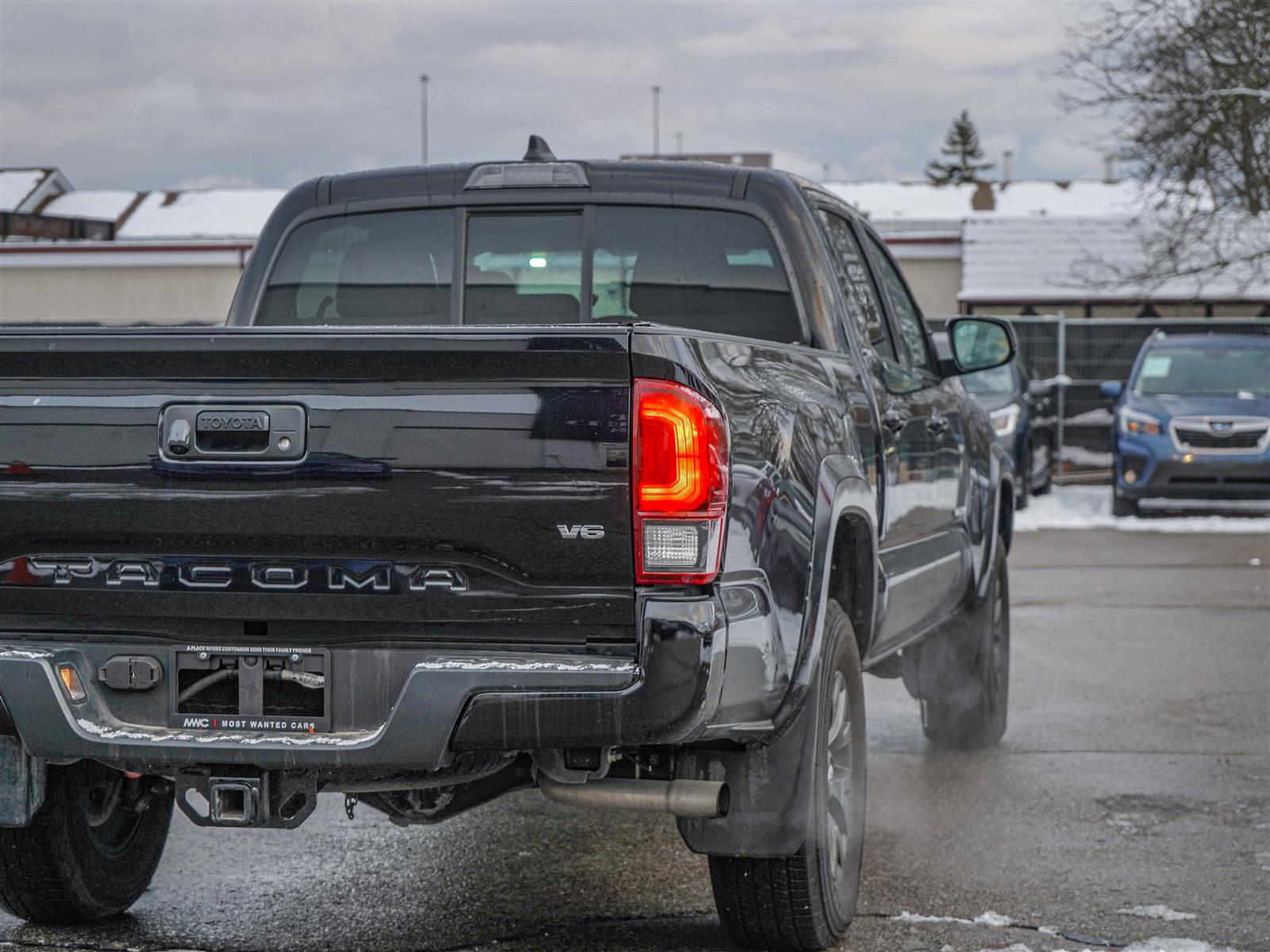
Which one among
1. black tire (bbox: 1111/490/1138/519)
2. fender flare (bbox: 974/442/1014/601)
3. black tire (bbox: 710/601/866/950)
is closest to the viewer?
black tire (bbox: 710/601/866/950)

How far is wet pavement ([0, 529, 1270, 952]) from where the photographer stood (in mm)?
4434

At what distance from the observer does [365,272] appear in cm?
525

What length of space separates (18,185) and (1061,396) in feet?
135

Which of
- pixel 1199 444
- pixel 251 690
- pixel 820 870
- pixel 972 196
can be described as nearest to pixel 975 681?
pixel 820 870

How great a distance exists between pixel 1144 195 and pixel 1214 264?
4.73 feet

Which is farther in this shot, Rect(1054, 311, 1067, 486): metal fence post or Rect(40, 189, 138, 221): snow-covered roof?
Rect(40, 189, 138, 221): snow-covered roof

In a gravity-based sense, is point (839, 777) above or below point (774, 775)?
below

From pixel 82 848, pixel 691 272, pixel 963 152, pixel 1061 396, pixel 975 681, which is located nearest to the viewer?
pixel 82 848

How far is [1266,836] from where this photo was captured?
213 inches

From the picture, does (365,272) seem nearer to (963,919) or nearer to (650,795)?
(650,795)

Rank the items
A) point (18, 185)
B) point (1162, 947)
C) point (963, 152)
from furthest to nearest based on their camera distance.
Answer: point (963, 152)
point (18, 185)
point (1162, 947)

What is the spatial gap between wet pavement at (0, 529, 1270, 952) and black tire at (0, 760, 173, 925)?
7cm

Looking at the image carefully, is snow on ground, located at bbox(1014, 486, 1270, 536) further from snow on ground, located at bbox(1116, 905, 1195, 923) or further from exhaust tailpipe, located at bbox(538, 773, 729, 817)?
exhaust tailpipe, located at bbox(538, 773, 729, 817)

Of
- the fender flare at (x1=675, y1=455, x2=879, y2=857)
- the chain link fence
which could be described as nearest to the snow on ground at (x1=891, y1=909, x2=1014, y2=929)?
the fender flare at (x1=675, y1=455, x2=879, y2=857)
